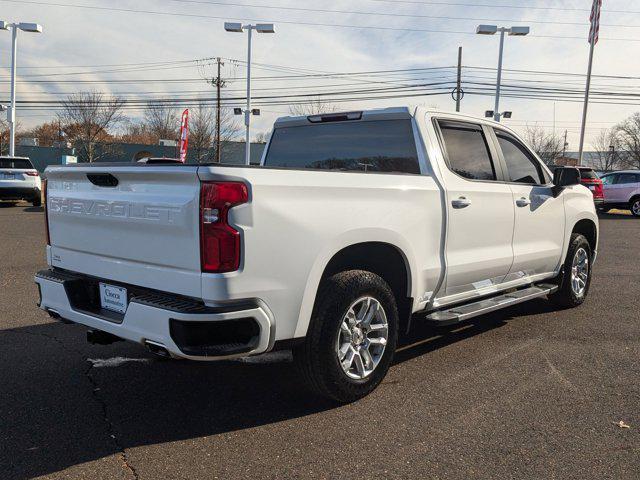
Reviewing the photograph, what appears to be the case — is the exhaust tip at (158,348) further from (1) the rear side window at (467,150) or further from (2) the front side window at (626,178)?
(2) the front side window at (626,178)

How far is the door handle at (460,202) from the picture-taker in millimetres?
4355

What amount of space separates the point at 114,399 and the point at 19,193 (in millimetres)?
16801

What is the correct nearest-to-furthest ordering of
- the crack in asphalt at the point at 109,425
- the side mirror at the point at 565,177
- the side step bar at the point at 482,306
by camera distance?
the crack in asphalt at the point at 109,425
the side step bar at the point at 482,306
the side mirror at the point at 565,177

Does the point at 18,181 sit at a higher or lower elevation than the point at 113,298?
lower

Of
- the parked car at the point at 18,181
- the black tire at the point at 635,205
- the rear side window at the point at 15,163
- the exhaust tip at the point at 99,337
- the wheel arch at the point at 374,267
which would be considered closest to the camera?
the wheel arch at the point at 374,267

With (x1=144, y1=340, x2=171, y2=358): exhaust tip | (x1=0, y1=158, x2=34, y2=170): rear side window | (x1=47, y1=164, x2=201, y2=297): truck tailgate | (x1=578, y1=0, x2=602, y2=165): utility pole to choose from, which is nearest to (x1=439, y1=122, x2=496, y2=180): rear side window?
(x1=47, y1=164, x2=201, y2=297): truck tailgate

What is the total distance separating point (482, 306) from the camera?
4.67m

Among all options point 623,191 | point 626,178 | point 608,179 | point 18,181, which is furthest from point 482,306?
point 608,179

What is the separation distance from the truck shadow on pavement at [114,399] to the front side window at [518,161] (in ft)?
5.67

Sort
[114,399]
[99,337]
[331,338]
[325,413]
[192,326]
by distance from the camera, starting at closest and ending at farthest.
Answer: [192,326]
[331,338]
[325,413]
[114,399]
[99,337]

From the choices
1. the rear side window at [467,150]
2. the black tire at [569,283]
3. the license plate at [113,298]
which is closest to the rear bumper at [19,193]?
the license plate at [113,298]

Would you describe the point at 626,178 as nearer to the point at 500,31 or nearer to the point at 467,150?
the point at 500,31

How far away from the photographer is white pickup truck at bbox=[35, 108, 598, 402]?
2990mm

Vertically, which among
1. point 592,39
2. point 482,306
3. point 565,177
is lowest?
point 482,306
